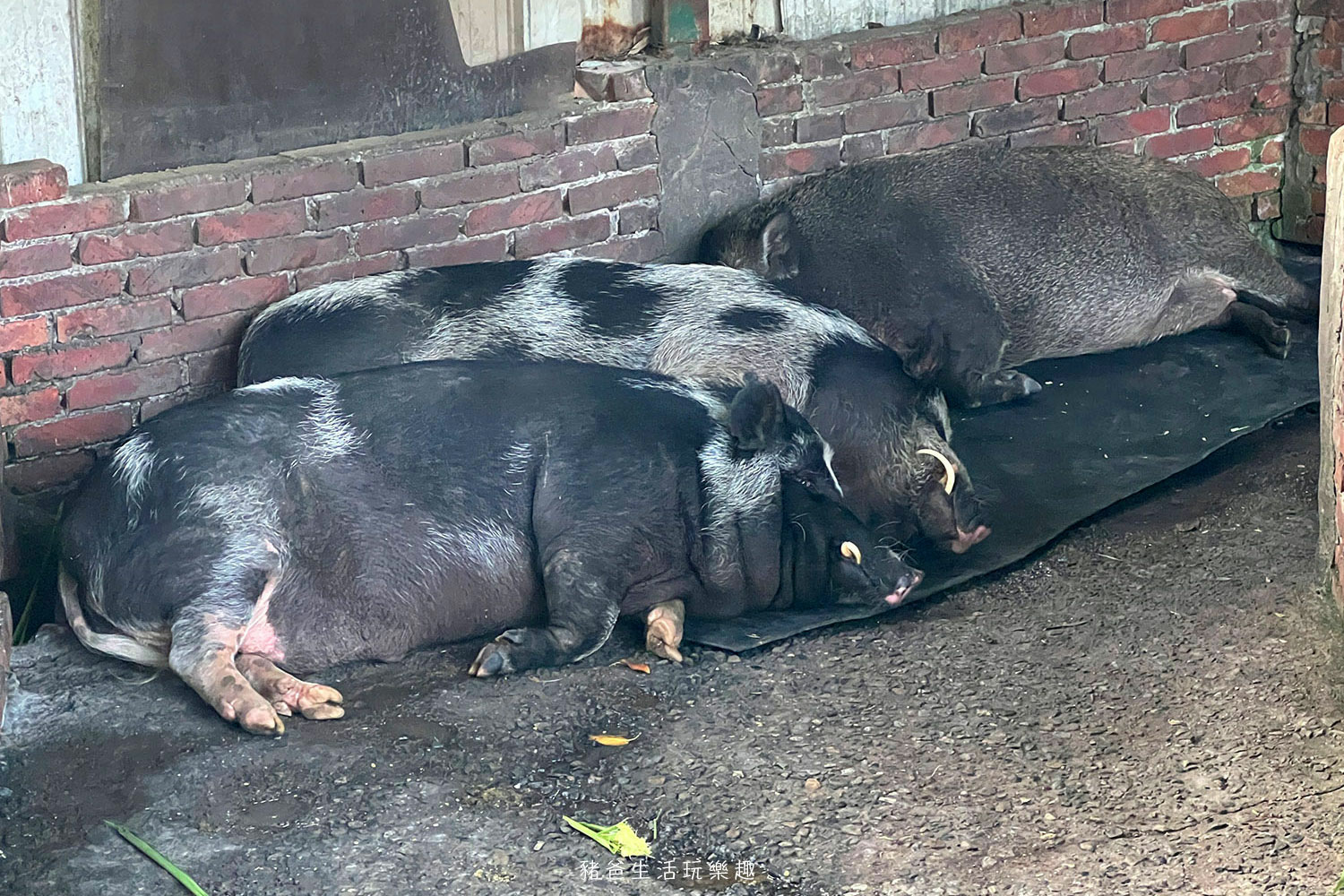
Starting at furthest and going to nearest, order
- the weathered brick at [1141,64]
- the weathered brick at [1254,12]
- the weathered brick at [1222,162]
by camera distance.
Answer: the weathered brick at [1222,162]
the weathered brick at [1254,12]
the weathered brick at [1141,64]

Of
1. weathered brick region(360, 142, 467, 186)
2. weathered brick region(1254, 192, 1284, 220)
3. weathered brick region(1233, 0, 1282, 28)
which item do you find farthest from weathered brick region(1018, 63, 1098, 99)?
weathered brick region(360, 142, 467, 186)

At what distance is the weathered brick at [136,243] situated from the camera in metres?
4.46

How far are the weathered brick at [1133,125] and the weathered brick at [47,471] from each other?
12.6ft

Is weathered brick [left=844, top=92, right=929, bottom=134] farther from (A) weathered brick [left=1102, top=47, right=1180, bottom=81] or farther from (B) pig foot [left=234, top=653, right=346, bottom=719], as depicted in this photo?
(B) pig foot [left=234, top=653, right=346, bottom=719]

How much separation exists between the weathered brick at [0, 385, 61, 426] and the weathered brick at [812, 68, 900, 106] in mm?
2653

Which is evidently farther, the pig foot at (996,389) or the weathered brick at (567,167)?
the pig foot at (996,389)

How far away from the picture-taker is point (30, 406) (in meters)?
4.49

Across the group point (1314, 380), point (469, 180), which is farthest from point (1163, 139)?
point (469, 180)

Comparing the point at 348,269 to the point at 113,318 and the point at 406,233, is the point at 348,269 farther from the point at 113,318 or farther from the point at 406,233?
the point at 113,318

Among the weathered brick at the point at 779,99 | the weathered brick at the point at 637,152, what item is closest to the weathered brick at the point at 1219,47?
the weathered brick at the point at 779,99

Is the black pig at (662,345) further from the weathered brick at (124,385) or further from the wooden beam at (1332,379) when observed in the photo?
the wooden beam at (1332,379)

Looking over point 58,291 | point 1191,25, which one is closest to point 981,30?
point 1191,25

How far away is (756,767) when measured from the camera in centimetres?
362

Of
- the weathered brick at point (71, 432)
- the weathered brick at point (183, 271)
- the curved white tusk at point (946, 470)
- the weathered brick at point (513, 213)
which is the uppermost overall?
the weathered brick at point (513, 213)
